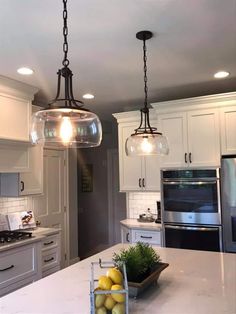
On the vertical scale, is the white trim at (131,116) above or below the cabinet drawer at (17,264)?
above

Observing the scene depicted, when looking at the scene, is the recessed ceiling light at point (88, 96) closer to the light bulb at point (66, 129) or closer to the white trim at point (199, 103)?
the white trim at point (199, 103)

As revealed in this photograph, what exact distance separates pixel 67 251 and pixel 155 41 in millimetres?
3831

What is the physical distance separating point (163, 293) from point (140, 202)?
9.70 feet

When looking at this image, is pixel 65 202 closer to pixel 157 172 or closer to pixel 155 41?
pixel 157 172

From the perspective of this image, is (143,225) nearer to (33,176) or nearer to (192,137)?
(192,137)

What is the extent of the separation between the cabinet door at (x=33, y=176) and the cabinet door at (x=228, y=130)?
2.15 m

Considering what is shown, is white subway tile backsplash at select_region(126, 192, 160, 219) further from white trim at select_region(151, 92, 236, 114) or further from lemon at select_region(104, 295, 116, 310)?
lemon at select_region(104, 295, 116, 310)

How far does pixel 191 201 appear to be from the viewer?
357 cm

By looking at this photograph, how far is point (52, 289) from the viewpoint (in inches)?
68.7

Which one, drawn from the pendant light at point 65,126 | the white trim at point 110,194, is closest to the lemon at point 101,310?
the pendant light at point 65,126

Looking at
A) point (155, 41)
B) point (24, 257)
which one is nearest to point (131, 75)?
point (155, 41)

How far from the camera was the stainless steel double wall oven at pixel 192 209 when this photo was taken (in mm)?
3430

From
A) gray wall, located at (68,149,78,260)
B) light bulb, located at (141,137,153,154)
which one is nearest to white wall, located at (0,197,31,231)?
gray wall, located at (68,149,78,260)

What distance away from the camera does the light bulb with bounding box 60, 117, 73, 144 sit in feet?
5.34
